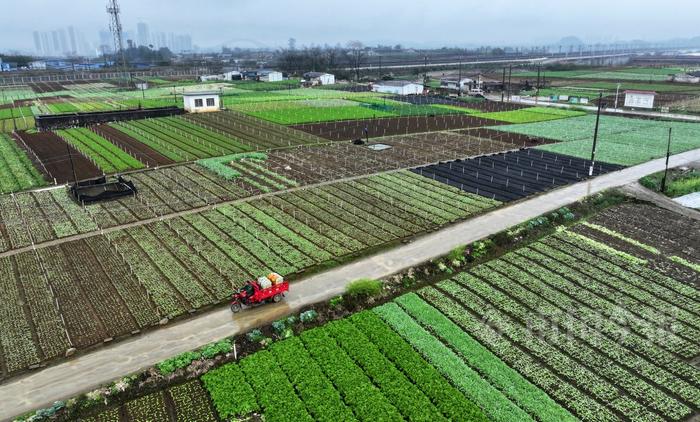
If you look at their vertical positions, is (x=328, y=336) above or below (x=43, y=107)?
below

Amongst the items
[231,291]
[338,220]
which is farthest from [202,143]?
[231,291]

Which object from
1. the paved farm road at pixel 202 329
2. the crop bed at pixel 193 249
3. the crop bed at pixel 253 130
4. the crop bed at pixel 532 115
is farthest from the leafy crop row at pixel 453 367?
the crop bed at pixel 532 115

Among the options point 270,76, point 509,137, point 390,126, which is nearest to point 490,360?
point 509,137

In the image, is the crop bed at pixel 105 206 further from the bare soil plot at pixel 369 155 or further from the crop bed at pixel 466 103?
the crop bed at pixel 466 103

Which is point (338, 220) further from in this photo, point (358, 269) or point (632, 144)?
point (632, 144)

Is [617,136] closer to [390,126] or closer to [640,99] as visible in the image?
[390,126]

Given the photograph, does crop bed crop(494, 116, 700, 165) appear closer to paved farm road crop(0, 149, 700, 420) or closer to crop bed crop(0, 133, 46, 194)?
paved farm road crop(0, 149, 700, 420)
